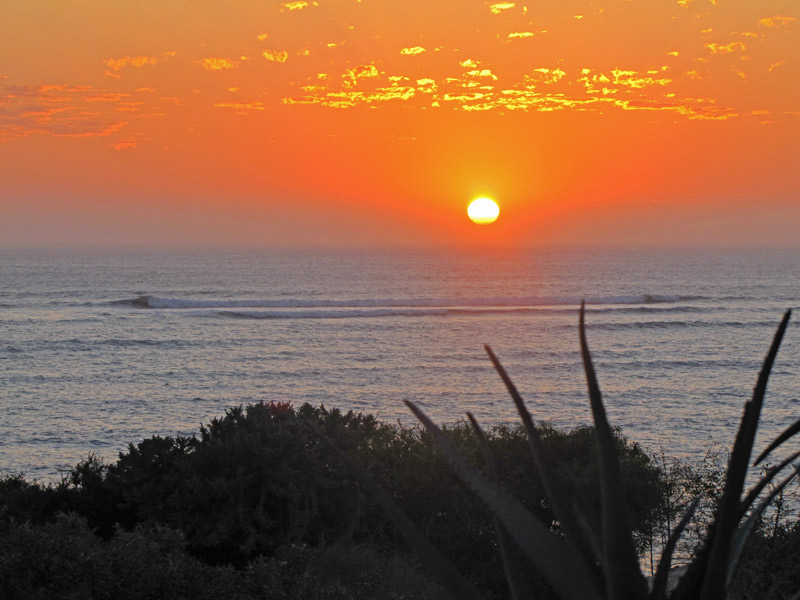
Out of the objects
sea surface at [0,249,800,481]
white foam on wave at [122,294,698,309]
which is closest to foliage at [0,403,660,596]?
sea surface at [0,249,800,481]

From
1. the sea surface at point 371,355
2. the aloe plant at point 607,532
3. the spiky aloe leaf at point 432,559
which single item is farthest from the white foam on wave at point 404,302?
the aloe plant at point 607,532

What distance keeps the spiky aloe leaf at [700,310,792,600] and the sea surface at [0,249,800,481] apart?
57.2ft

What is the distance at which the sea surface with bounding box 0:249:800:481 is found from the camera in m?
31.1

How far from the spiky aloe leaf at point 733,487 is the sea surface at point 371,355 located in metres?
17.4

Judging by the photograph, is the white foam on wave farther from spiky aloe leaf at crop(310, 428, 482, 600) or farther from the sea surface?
spiky aloe leaf at crop(310, 428, 482, 600)

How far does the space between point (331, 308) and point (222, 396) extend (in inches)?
1490

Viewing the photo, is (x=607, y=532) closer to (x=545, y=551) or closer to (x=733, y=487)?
Result: (x=545, y=551)

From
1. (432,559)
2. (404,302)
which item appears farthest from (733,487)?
(404,302)

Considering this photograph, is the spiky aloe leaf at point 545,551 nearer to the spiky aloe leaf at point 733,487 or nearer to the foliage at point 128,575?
the spiky aloe leaf at point 733,487

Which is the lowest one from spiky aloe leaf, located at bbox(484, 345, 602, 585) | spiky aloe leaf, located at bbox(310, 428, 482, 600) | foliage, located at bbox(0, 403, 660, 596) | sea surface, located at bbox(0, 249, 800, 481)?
sea surface, located at bbox(0, 249, 800, 481)

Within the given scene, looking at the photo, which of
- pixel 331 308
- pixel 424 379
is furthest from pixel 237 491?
pixel 331 308

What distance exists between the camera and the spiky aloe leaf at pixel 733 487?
4.69 ft

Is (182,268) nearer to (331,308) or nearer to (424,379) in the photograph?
(331,308)

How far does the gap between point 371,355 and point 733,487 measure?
46236 millimetres
